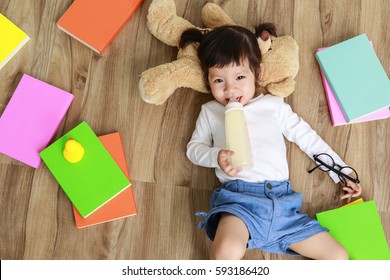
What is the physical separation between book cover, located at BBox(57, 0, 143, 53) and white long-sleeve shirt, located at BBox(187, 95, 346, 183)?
13.9 inches

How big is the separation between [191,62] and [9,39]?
0.54m

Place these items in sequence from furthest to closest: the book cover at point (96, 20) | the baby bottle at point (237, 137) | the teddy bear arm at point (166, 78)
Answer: the book cover at point (96, 20) → the teddy bear arm at point (166, 78) → the baby bottle at point (237, 137)

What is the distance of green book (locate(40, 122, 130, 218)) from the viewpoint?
3.68ft

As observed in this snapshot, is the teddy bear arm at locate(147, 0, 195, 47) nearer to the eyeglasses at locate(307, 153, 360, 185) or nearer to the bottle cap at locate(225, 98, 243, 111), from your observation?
the bottle cap at locate(225, 98, 243, 111)

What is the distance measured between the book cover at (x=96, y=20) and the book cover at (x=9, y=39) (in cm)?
12

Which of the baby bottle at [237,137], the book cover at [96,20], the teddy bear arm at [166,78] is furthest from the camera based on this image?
the book cover at [96,20]

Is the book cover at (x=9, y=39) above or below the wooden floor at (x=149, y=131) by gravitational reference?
above

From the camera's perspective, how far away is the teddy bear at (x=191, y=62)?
1.10m

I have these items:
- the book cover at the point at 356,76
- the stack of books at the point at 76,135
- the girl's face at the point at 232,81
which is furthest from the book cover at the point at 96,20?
the book cover at the point at 356,76

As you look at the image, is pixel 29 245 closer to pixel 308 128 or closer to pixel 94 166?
pixel 94 166

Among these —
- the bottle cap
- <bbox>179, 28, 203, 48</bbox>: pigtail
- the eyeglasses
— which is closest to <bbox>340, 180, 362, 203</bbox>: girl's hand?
the eyeglasses

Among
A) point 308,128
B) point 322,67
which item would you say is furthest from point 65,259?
point 322,67

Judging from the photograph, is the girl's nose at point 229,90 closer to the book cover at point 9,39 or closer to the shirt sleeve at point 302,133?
the shirt sleeve at point 302,133

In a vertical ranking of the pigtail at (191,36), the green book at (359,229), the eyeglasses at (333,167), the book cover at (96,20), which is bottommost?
the green book at (359,229)
